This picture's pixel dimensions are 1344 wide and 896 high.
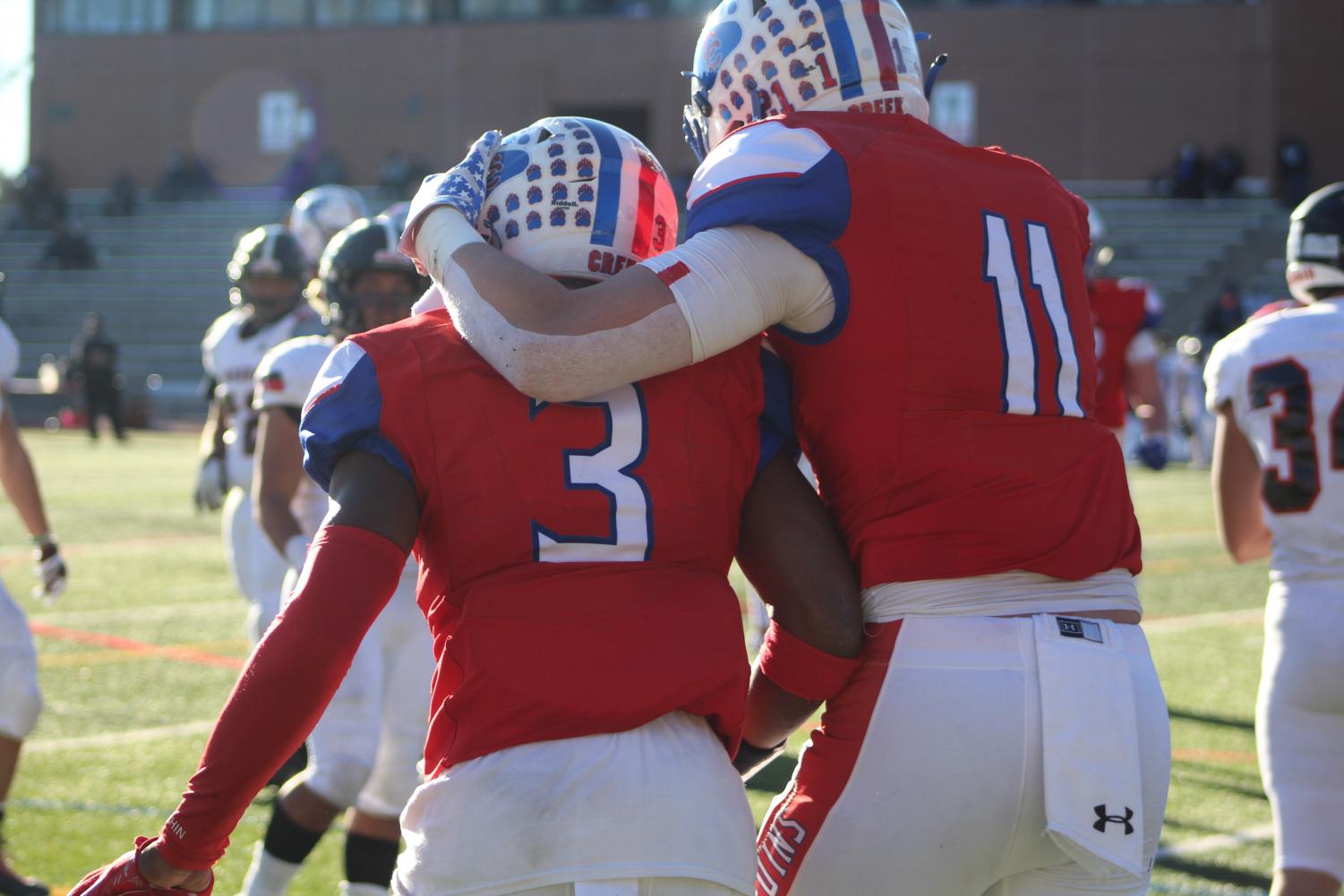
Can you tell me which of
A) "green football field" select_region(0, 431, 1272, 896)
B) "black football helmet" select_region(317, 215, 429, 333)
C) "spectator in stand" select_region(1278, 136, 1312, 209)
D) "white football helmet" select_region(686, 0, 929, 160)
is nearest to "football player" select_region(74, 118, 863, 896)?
"white football helmet" select_region(686, 0, 929, 160)

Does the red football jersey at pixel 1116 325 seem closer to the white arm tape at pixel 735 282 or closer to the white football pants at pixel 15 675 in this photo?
the white football pants at pixel 15 675

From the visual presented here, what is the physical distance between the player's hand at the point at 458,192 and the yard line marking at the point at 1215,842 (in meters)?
3.57

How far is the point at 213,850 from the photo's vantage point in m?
1.99

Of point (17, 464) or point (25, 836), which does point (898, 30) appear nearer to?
point (17, 464)

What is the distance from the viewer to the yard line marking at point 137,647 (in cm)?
812

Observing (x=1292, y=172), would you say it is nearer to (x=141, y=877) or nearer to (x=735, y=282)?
(x=735, y=282)

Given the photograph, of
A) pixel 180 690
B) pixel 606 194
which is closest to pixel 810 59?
pixel 606 194

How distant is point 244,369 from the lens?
22.1 feet

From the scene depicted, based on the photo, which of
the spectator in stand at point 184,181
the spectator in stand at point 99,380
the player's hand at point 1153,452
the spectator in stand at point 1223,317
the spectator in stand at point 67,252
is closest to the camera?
the player's hand at point 1153,452

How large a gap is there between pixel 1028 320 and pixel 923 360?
172 mm

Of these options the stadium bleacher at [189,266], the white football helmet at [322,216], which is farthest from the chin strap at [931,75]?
the stadium bleacher at [189,266]

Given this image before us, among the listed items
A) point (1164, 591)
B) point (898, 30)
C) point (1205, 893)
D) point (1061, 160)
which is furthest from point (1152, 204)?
point (898, 30)

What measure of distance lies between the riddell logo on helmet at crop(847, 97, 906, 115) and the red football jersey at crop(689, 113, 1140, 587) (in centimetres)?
11

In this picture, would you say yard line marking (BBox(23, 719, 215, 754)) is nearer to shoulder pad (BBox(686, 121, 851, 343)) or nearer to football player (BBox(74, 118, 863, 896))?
football player (BBox(74, 118, 863, 896))
